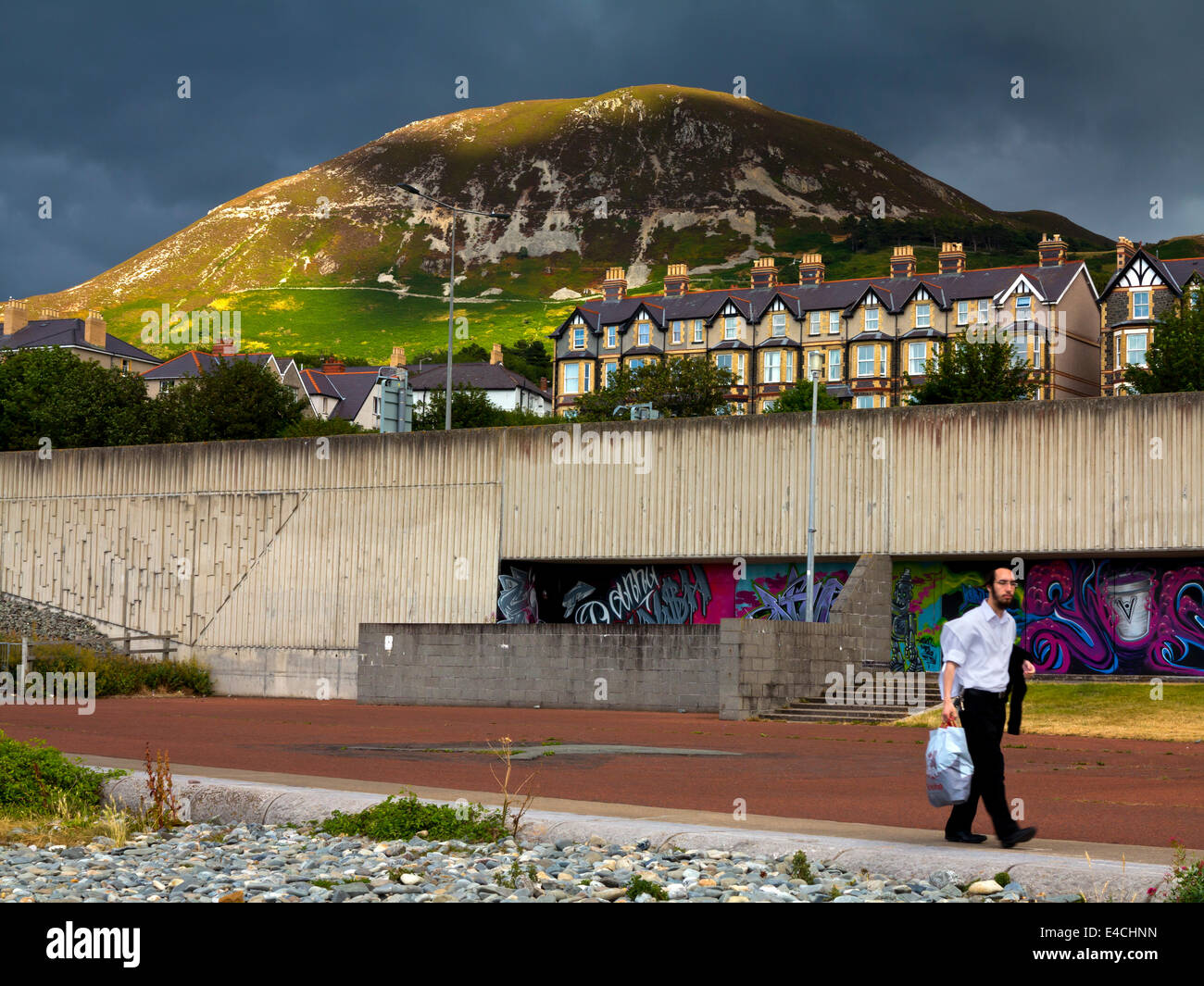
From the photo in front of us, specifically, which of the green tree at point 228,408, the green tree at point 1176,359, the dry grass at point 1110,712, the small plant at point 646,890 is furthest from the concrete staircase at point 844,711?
the green tree at point 228,408

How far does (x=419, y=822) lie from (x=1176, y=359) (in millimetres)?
53795

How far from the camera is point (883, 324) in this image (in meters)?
110

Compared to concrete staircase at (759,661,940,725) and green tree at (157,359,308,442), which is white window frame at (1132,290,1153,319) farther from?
concrete staircase at (759,661,940,725)

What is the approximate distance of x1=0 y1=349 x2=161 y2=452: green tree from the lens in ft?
243

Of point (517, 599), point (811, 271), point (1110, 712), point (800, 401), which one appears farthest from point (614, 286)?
point (1110, 712)

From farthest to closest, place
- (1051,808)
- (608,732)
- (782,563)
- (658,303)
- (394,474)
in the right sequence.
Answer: (658,303) → (394,474) → (782,563) → (608,732) → (1051,808)

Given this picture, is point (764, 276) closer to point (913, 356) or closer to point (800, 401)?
point (913, 356)

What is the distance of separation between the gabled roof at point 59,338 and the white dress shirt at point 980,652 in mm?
124709

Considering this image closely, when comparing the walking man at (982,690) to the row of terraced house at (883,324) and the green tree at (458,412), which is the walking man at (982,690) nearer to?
the green tree at (458,412)

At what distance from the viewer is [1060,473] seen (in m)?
35.2
